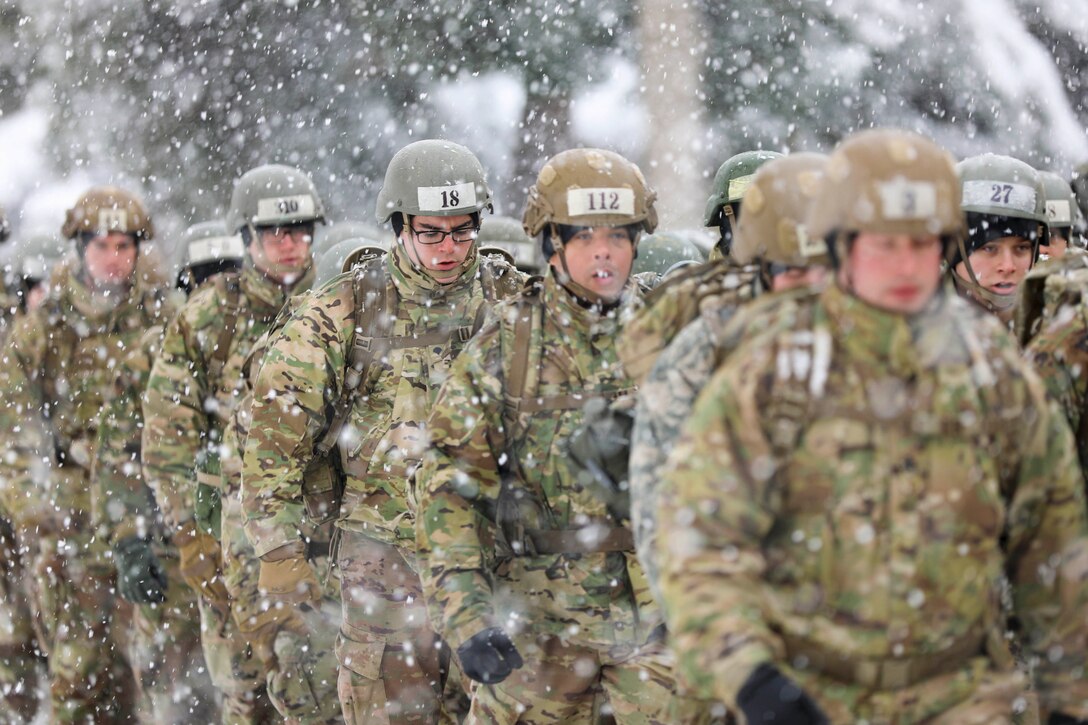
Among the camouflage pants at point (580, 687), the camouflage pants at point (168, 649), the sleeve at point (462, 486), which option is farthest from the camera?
the camouflage pants at point (168, 649)

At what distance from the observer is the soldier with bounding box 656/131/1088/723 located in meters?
3.24

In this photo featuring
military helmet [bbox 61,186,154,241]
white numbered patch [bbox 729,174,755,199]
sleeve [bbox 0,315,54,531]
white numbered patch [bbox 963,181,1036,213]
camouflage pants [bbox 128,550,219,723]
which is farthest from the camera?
military helmet [bbox 61,186,154,241]

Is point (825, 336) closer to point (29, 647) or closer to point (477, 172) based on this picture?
point (477, 172)

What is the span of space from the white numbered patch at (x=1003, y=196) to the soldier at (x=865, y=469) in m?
2.70

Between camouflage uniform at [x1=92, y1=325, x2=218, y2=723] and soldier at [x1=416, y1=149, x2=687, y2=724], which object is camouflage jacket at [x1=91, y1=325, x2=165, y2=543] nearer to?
camouflage uniform at [x1=92, y1=325, x2=218, y2=723]

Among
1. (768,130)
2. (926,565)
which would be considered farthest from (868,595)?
(768,130)

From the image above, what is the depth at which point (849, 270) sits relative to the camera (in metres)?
3.31

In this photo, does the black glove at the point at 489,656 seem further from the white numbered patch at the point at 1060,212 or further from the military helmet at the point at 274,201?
the white numbered patch at the point at 1060,212

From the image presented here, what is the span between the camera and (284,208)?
25.5ft

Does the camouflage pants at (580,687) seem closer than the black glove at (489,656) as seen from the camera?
No

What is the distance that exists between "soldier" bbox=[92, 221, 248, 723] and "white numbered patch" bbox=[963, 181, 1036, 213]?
4.29 m

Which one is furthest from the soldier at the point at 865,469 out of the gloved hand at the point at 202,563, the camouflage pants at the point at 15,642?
the camouflage pants at the point at 15,642

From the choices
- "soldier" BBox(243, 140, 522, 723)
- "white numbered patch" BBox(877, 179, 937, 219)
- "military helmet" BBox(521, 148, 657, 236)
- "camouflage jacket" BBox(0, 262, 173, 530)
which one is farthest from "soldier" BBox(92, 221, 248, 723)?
"white numbered patch" BBox(877, 179, 937, 219)

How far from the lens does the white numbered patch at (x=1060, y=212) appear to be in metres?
7.32
